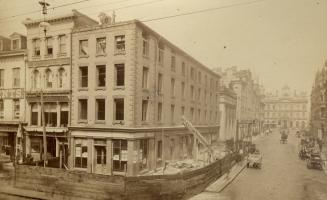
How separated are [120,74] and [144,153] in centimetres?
520

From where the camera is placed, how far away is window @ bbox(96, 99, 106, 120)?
1892cm

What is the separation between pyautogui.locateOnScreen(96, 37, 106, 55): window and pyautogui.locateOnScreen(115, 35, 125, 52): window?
3.07 ft

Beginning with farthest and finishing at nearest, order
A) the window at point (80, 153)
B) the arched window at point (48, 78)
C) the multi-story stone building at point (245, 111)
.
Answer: the multi-story stone building at point (245, 111), the arched window at point (48, 78), the window at point (80, 153)

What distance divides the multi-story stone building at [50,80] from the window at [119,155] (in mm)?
4118

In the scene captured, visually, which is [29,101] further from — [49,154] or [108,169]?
[108,169]

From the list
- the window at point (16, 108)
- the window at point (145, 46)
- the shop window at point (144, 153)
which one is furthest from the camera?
the window at point (16, 108)

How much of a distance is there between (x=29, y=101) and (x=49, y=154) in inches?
160

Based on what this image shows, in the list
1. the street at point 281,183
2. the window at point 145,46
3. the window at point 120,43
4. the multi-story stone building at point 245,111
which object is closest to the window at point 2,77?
the window at point 120,43

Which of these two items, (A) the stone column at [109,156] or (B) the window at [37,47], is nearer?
(A) the stone column at [109,156]

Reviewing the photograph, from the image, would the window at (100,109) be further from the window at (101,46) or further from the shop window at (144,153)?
the window at (101,46)

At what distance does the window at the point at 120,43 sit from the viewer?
1795 cm

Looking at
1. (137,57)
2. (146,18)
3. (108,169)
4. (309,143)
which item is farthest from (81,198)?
(309,143)

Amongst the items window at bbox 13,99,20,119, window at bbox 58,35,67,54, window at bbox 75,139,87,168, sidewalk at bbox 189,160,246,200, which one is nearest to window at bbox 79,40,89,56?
window at bbox 58,35,67,54

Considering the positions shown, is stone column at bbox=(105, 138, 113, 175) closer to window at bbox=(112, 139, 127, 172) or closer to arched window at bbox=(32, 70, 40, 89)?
window at bbox=(112, 139, 127, 172)
